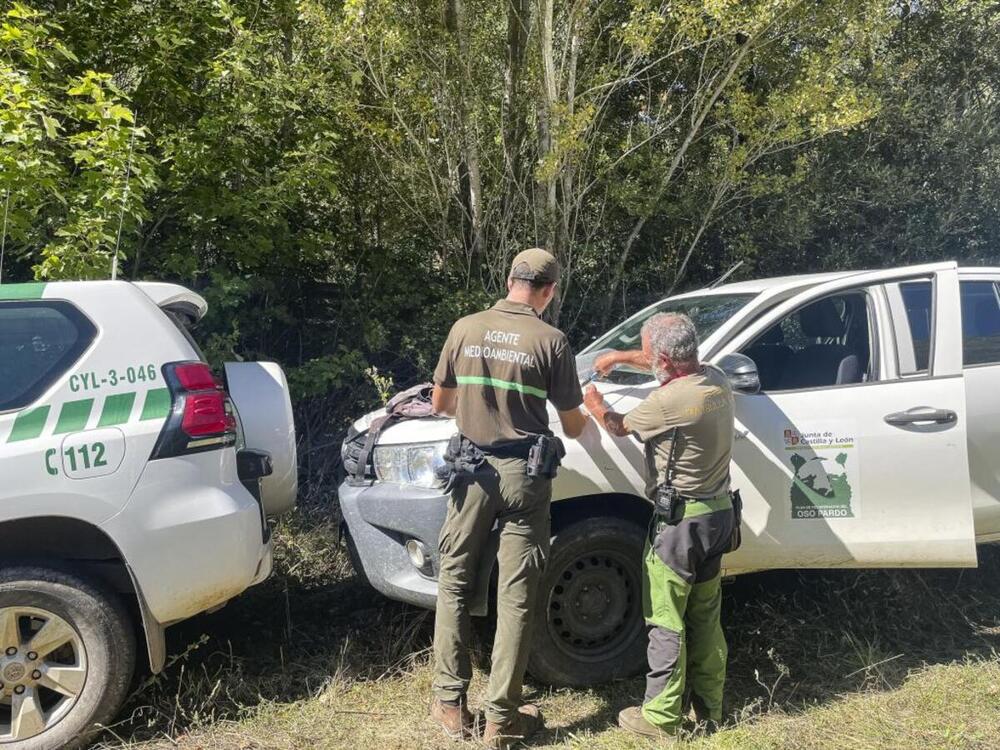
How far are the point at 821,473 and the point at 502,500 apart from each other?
152 cm

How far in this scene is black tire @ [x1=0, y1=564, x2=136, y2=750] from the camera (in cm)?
307

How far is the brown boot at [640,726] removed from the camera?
3.24 m

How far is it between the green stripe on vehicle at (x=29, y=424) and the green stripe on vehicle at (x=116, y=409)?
0.20 meters

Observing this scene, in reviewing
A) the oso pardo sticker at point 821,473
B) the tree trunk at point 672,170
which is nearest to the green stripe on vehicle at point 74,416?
the oso pardo sticker at point 821,473

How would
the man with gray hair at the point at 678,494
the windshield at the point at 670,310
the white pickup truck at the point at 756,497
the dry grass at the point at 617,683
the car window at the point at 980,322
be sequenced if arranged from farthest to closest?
1. the car window at the point at 980,322
2. the windshield at the point at 670,310
3. the white pickup truck at the point at 756,497
4. the dry grass at the point at 617,683
5. the man with gray hair at the point at 678,494

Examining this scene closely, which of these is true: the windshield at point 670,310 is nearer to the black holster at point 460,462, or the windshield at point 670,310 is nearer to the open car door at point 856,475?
the open car door at point 856,475

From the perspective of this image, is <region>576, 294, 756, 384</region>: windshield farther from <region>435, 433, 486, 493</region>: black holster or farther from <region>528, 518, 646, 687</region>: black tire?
<region>435, 433, 486, 493</region>: black holster

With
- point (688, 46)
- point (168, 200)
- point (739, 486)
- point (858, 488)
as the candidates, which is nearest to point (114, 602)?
point (739, 486)

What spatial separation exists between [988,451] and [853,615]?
1.14m

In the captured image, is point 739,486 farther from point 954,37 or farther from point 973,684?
point 954,37

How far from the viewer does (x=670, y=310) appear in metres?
4.63

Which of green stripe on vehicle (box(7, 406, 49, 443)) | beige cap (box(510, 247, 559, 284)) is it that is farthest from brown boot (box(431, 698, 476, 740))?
green stripe on vehicle (box(7, 406, 49, 443))

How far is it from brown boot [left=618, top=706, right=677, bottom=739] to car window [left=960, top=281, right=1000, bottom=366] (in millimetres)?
2364

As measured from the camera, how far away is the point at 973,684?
147 inches
